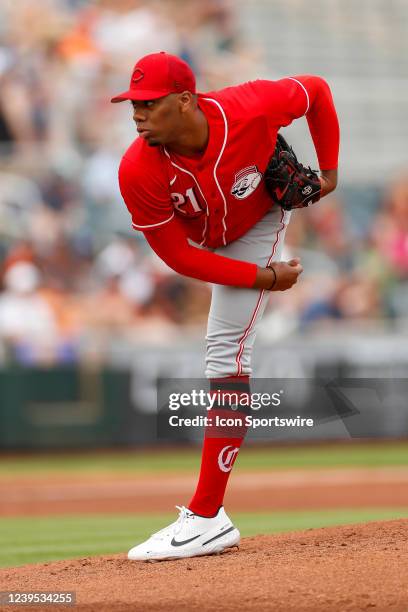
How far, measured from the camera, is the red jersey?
340 cm

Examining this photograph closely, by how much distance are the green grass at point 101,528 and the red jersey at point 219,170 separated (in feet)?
6.31

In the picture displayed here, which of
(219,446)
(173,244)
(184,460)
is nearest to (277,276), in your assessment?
(173,244)

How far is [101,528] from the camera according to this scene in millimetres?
6555

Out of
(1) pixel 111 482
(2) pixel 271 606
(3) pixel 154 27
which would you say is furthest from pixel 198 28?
(2) pixel 271 606

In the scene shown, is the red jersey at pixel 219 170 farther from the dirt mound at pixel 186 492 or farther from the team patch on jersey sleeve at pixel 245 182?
the dirt mound at pixel 186 492

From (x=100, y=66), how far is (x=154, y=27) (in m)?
1.01

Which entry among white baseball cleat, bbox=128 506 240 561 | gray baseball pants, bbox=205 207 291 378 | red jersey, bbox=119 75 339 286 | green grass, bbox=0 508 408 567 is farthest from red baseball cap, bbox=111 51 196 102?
green grass, bbox=0 508 408 567

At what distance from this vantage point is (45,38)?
12203 millimetres

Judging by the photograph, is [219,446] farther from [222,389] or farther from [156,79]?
[156,79]

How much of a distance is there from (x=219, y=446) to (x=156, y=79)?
1.27m

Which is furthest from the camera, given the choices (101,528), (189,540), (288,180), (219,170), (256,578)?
(101,528)

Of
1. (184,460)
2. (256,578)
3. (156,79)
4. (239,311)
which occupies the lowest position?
(184,460)

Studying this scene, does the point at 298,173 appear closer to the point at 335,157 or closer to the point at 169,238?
the point at 335,157

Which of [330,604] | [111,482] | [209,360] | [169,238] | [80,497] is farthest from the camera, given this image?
[111,482]
